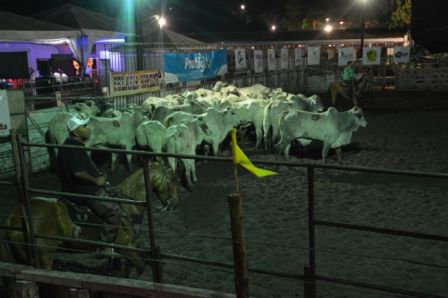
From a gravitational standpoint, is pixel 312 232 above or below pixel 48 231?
above

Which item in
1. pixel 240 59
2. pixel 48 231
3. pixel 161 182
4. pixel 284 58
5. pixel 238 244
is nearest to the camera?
pixel 238 244

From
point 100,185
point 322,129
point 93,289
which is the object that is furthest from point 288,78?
point 93,289

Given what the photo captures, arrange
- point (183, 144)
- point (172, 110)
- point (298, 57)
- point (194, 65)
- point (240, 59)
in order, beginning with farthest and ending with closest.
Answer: point (298, 57)
point (240, 59)
point (194, 65)
point (172, 110)
point (183, 144)

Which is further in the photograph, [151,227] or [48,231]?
[48,231]

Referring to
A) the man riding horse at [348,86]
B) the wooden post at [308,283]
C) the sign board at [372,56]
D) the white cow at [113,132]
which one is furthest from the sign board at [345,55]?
the wooden post at [308,283]

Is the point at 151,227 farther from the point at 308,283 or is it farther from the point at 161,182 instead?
the point at 161,182

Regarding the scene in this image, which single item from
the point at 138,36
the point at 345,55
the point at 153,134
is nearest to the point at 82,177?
the point at 153,134

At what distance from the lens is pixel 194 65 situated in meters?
17.4

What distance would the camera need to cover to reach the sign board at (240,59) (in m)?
20.9

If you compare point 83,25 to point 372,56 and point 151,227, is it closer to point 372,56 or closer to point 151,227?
point 372,56

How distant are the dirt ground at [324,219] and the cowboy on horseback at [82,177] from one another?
73 centimetres

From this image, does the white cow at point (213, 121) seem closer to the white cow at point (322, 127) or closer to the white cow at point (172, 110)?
the white cow at point (172, 110)

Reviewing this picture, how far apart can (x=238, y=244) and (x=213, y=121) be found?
27.4 ft

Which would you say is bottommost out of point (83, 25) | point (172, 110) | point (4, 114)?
point (172, 110)
